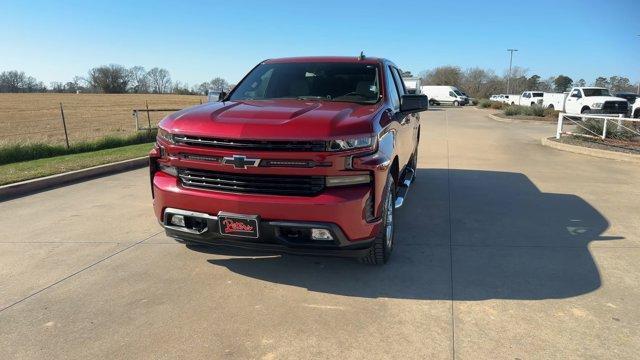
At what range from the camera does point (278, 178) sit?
3.51 m

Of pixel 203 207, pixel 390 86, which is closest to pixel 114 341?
pixel 203 207

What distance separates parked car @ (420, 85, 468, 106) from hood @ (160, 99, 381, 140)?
48.4 meters

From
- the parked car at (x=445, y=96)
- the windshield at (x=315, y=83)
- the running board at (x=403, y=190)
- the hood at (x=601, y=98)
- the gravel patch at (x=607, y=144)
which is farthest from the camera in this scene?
the parked car at (x=445, y=96)

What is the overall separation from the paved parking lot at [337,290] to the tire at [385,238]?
0.11 metres

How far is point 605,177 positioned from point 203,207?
25.7ft

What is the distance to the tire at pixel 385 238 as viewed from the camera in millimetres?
3890

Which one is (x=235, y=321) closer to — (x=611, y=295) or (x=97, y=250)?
(x=97, y=250)

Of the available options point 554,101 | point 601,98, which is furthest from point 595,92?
point 554,101

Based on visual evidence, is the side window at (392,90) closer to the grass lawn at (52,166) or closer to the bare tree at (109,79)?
the grass lawn at (52,166)

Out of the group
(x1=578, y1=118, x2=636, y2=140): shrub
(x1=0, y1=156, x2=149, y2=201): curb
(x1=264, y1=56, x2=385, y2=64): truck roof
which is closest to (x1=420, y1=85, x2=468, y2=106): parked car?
(x1=578, y1=118, x2=636, y2=140): shrub

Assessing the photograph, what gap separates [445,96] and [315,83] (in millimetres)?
49058

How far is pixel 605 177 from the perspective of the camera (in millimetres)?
Result: 8562

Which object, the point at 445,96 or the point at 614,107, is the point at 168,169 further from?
the point at 445,96

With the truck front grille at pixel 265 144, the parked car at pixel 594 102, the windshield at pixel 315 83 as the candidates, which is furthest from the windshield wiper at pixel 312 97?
the parked car at pixel 594 102
